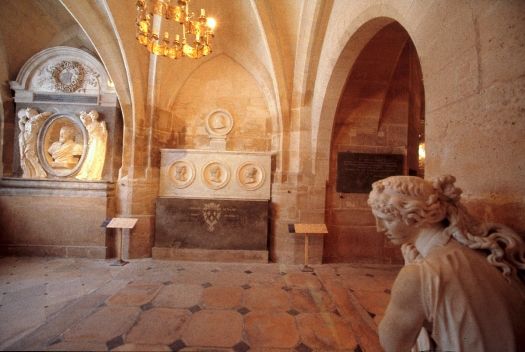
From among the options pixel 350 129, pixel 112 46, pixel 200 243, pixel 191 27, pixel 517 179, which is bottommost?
pixel 200 243

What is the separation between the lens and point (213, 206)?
4914mm

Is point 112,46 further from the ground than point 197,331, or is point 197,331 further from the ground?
point 112,46

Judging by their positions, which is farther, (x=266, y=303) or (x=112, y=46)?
(x=112, y=46)

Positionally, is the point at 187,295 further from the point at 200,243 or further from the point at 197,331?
the point at 200,243

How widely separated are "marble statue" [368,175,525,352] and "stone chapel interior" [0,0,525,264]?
10.9ft

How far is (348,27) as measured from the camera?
118 inches

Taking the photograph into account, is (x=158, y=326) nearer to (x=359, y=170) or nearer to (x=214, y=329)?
(x=214, y=329)

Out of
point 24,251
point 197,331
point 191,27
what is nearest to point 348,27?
point 191,27

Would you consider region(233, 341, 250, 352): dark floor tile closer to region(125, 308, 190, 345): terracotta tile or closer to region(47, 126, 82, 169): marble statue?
region(125, 308, 190, 345): terracotta tile

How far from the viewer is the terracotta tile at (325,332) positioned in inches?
89.4

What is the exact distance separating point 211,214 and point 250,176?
3.98ft

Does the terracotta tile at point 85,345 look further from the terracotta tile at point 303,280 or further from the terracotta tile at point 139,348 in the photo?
the terracotta tile at point 303,280

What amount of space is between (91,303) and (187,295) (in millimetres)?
1177

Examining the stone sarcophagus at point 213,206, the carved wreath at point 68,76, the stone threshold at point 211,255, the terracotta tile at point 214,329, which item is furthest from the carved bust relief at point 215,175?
the carved wreath at point 68,76
